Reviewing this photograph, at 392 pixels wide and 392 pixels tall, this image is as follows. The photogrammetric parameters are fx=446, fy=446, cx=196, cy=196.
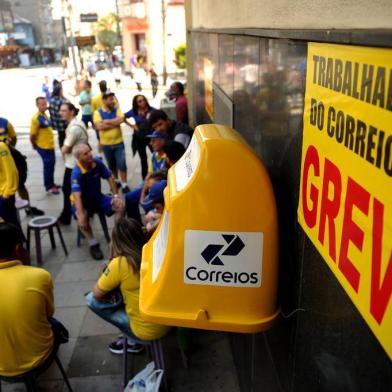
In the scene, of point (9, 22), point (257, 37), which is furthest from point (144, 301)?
point (9, 22)

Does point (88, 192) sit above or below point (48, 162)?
above

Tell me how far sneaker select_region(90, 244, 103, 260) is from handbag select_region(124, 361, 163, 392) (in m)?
2.75

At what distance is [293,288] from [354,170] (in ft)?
3.17

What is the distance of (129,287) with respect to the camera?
340cm

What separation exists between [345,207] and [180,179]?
940 mm

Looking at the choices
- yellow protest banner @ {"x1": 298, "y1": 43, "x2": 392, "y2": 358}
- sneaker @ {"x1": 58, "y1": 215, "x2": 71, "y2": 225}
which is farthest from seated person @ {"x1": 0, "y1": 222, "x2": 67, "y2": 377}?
sneaker @ {"x1": 58, "y1": 215, "x2": 71, "y2": 225}

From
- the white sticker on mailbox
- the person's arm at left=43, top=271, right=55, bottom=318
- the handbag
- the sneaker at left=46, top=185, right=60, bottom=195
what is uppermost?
the white sticker on mailbox

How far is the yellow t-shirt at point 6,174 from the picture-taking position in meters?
5.34

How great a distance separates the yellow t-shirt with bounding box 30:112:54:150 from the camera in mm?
7996

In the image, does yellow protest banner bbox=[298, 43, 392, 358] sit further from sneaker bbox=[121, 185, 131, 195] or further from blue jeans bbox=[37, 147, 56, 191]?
blue jeans bbox=[37, 147, 56, 191]

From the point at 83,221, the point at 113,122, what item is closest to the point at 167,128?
the point at 83,221

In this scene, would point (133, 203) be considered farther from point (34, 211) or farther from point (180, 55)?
point (180, 55)

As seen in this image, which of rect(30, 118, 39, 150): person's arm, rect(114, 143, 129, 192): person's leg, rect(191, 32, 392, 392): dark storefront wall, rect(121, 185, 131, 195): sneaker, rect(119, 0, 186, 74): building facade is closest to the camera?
rect(191, 32, 392, 392): dark storefront wall

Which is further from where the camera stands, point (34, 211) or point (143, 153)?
point (143, 153)
